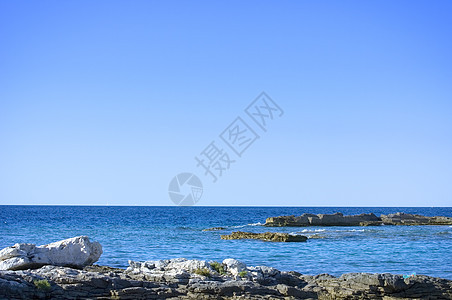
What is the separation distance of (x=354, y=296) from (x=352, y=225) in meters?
46.3

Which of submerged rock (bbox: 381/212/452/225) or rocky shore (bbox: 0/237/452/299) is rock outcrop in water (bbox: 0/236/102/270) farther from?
submerged rock (bbox: 381/212/452/225)

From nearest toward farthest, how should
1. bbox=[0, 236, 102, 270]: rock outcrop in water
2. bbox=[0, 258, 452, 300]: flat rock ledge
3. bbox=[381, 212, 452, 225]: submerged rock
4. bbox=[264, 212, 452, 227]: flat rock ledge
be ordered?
bbox=[0, 258, 452, 300]: flat rock ledge → bbox=[0, 236, 102, 270]: rock outcrop in water → bbox=[264, 212, 452, 227]: flat rock ledge → bbox=[381, 212, 452, 225]: submerged rock

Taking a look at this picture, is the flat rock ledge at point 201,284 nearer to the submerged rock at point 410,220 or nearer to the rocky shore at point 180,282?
the rocky shore at point 180,282

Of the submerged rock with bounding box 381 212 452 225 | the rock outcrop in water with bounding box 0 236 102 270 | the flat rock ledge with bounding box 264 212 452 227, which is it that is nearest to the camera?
the rock outcrop in water with bounding box 0 236 102 270

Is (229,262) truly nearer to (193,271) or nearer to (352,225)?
(193,271)

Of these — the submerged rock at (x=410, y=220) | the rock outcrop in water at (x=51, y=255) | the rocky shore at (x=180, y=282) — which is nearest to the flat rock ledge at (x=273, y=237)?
the rocky shore at (x=180, y=282)

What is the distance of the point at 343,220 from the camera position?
6044cm

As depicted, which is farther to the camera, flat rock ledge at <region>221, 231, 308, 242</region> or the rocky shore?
flat rock ledge at <region>221, 231, 308, 242</region>

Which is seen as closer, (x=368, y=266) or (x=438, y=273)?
(x=438, y=273)

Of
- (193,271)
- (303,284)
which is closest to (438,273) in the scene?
(303,284)

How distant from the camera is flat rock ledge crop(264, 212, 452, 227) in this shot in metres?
59.0

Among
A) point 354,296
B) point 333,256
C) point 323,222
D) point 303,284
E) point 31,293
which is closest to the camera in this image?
point 31,293

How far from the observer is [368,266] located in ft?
78.4

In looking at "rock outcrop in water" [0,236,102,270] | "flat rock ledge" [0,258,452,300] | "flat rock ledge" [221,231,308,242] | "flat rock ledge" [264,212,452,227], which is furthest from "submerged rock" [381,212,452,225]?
"rock outcrop in water" [0,236,102,270]
